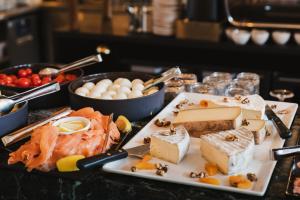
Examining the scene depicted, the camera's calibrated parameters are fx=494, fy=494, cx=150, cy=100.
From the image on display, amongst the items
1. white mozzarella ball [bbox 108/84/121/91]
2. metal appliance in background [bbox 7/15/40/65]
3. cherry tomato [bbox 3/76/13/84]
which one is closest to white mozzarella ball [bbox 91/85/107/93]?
white mozzarella ball [bbox 108/84/121/91]

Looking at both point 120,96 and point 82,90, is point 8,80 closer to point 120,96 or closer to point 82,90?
point 82,90

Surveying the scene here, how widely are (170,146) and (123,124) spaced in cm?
26

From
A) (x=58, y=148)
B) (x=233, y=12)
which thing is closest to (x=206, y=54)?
(x=233, y=12)

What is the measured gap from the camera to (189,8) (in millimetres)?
3121

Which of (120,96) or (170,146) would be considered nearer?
(170,146)

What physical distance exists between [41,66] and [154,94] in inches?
24.3

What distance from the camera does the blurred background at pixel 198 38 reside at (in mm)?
3053

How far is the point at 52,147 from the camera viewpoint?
132cm

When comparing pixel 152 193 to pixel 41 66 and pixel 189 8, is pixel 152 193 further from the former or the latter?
pixel 189 8

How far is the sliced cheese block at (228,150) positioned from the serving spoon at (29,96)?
0.58 metres

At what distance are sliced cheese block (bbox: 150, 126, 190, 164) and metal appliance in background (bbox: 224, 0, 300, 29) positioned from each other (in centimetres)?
192

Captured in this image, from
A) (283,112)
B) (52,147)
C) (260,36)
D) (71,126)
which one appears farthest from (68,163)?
(260,36)

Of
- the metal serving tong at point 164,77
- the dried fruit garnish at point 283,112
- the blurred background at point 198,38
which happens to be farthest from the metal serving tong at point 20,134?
the blurred background at point 198,38

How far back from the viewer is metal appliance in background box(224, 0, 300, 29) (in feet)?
10.3
